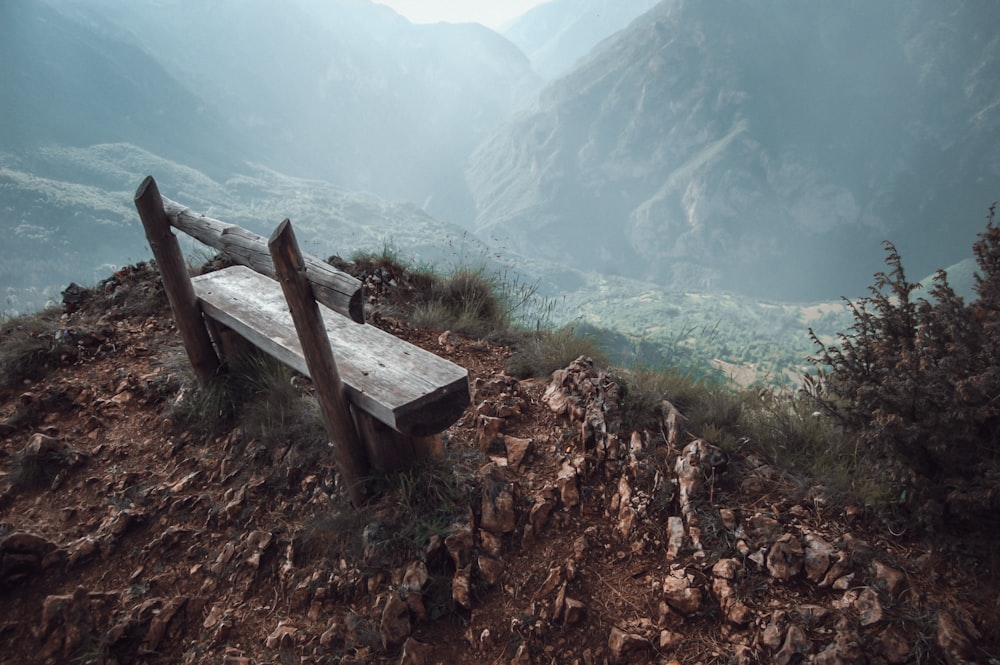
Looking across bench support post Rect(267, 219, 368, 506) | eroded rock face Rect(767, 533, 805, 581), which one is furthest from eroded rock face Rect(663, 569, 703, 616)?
bench support post Rect(267, 219, 368, 506)

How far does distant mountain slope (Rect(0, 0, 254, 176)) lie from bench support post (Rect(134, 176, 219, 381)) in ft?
378

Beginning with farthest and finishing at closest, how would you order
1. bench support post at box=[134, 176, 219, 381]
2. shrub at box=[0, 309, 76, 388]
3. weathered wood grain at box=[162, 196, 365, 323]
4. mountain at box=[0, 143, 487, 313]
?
mountain at box=[0, 143, 487, 313], shrub at box=[0, 309, 76, 388], bench support post at box=[134, 176, 219, 381], weathered wood grain at box=[162, 196, 365, 323]

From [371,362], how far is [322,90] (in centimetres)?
17515

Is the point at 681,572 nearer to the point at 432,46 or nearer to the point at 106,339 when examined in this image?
the point at 106,339

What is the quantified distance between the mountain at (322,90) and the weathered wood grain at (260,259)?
139m

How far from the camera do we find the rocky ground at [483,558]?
1.93m

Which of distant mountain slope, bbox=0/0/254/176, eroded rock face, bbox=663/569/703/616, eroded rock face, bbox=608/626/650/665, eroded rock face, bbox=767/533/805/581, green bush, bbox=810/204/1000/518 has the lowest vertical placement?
eroded rock face, bbox=608/626/650/665

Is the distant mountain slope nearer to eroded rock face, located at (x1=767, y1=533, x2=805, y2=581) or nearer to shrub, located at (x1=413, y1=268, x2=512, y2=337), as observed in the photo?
shrub, located at (x1=413, y1=268, x2=512, y2=337)

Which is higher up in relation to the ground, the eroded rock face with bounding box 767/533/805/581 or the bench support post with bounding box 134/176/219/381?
the bench support post with bounding box 134/176/219/381

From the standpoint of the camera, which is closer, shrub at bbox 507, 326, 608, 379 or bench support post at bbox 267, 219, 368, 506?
bench support post at bbox 267, 219, 368, 506

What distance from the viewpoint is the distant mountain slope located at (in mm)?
94125

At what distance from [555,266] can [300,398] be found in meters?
105

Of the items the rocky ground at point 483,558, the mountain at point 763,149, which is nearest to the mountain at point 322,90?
the mountain at point 763,149

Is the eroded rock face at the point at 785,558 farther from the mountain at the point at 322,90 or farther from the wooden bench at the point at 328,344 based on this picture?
the mountain at the point at 322,90
